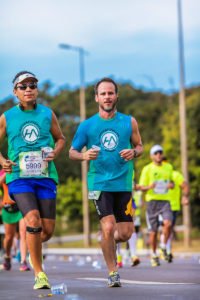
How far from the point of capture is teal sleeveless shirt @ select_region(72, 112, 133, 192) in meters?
11.8

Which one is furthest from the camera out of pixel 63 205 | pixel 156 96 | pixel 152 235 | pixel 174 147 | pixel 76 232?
pixel 156 96

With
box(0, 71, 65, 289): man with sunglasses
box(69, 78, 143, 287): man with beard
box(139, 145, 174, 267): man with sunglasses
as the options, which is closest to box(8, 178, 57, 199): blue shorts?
box(0, 71, 65, 289): man with sunglasses

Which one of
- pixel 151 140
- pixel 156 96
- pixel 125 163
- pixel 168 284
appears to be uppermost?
pixel 156 96

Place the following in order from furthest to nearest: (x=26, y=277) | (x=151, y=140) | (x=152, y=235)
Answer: (x=151, y=140) → (x=152, y=235) → (x=26, y=277)

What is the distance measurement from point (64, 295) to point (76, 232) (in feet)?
214

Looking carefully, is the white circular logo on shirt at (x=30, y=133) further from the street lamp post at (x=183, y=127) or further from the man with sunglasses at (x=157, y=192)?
the street lamp post at (x=183, y=127)

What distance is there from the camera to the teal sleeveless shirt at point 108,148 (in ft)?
38.6

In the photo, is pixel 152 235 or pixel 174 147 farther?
pixel 174 147

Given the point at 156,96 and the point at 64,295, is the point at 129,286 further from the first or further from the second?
the point at 156,96

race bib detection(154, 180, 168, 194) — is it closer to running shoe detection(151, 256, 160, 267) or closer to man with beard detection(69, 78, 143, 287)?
running shoe detection(151, 256, 160, 267)

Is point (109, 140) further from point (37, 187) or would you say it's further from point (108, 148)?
point (37, 187)

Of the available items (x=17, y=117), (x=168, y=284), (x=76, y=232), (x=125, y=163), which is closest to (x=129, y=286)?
(x=168, y=284)

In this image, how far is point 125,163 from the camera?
11.9 metres

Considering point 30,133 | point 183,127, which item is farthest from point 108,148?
point 183,127
